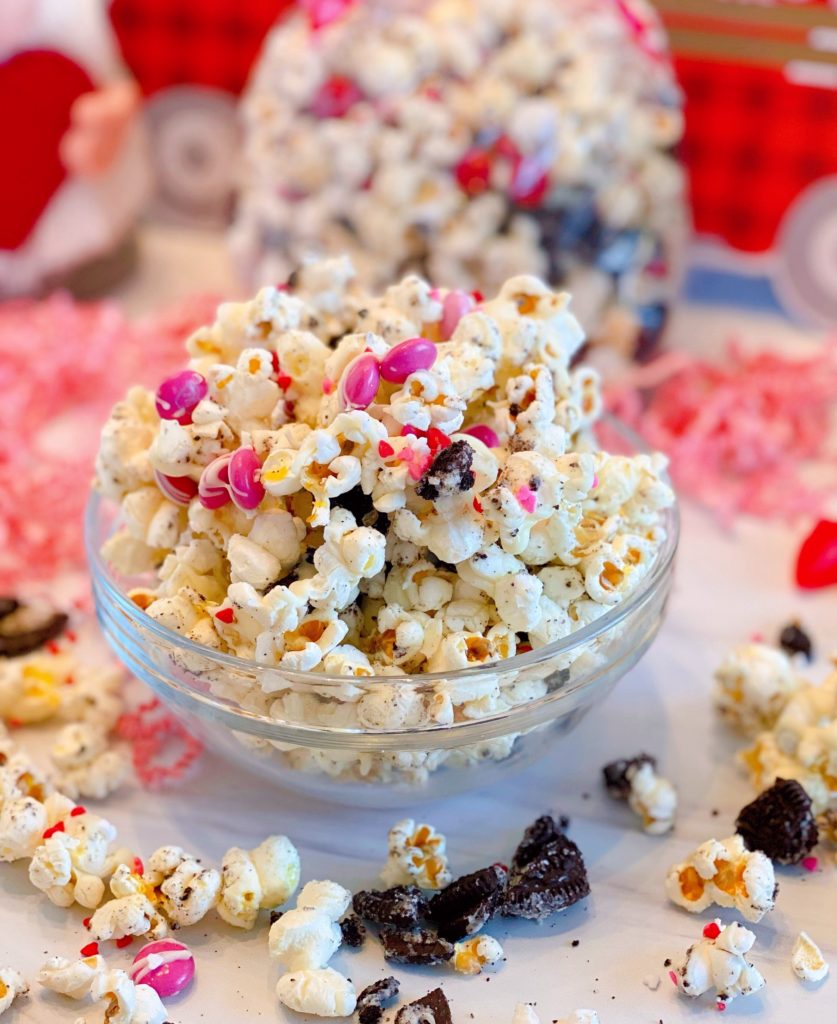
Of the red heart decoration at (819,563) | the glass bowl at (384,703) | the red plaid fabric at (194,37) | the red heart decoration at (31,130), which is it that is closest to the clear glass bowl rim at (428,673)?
the glass bowl at (384,703)

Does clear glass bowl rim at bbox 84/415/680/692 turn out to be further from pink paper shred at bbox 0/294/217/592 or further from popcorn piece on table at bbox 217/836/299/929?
pink paper shred at bbox 0/294/217/592

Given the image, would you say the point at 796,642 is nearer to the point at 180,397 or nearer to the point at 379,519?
the point at 379,519

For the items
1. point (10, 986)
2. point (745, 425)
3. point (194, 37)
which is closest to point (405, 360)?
point (10, 986)

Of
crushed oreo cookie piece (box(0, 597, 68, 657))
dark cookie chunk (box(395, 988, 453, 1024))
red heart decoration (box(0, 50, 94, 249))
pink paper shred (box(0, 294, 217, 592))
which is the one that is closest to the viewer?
dark cookie chunk (box(395, 988, 453, 1024))

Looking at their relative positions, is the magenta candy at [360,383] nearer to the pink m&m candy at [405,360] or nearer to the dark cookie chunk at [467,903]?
the pink m&m candy at [405,360]

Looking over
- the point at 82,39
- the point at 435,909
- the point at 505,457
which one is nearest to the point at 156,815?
the point at 435,909

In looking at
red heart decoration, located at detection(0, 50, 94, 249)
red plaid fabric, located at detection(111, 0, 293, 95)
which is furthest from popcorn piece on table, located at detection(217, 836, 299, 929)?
red plaid fabric, located at detection(111, 0, 293, 95)

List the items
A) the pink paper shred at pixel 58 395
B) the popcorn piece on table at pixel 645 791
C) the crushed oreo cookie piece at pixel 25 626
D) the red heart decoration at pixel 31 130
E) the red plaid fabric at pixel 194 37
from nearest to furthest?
the popcorn piece on table at pixel 645 791
the crushed oreo cookie piece at pixel 25 626
the pink paper shred at pixel 58 395
the red heart decoration at pixel 31 130
the red plaid fabric at pixel 194 37
